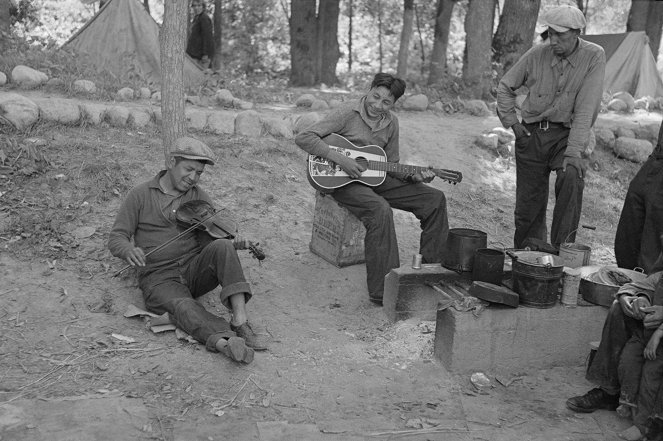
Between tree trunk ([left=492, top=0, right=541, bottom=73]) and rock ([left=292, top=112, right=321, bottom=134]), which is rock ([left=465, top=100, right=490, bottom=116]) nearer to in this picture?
tree trunk ([left=492, top=0, right=541, bottom=73])

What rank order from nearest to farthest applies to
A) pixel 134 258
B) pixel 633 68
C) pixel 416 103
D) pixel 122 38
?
pixel 134 258
pixel 416 103
pixel 122 38
pixel 633 68

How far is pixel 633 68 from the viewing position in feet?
46.5

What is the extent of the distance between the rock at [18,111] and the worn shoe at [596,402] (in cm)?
541

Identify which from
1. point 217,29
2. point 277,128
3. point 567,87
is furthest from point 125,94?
point 217,29

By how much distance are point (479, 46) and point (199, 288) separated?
7935 millimetres

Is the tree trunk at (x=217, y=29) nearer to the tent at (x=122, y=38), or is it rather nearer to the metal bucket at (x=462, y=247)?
the tent at (x=122, y=38)

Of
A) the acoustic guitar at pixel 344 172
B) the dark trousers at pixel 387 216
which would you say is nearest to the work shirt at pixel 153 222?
the acoustic guitar at pixel 344 172

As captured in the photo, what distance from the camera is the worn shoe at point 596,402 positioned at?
14.0 ft

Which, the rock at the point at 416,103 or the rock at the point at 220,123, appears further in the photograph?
the rock at the point at 416,103

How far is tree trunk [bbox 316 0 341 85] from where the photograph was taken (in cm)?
1491

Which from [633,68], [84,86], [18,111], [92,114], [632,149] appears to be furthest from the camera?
[633,68]

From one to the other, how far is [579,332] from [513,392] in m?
0.68

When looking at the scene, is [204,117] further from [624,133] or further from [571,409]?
[624,133]

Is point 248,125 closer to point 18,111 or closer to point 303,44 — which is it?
point 18,111
